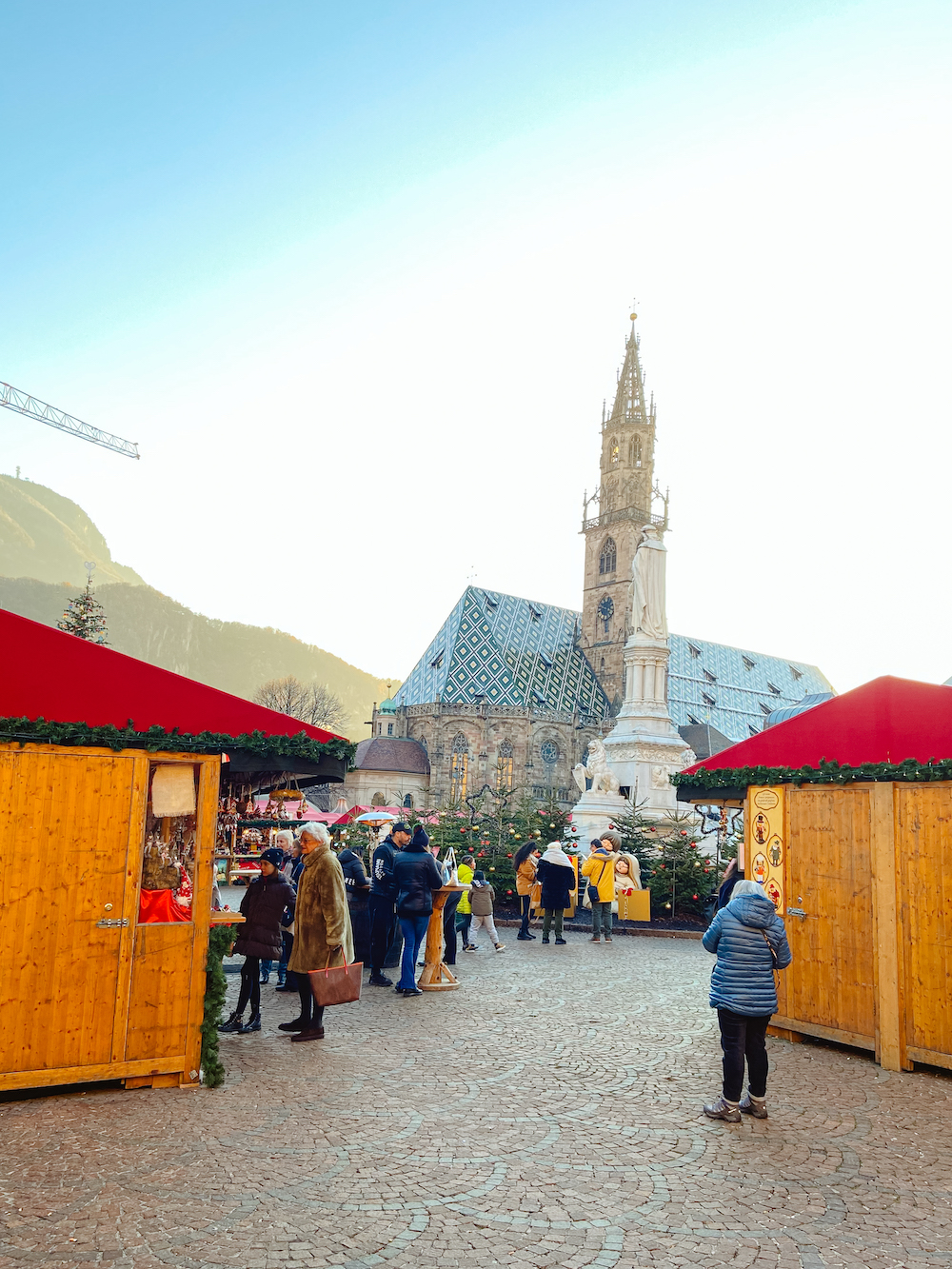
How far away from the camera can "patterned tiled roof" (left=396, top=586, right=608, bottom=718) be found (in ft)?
182

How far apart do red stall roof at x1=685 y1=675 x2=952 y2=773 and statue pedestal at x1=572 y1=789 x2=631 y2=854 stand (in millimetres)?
12426

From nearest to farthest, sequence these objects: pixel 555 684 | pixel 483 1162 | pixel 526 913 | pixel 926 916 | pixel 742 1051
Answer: pixel 483 1162, pixel 742 1051, pixel 926 916, pixel 526 913, pixel 555 684

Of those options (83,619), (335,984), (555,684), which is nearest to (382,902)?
(335,984)

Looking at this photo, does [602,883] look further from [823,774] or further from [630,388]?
[630,388]

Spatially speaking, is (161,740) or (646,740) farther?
(646,740)

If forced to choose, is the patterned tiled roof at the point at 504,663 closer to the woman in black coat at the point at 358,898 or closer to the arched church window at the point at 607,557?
the arched church window at the point at 607,557

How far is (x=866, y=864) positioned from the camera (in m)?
7.54

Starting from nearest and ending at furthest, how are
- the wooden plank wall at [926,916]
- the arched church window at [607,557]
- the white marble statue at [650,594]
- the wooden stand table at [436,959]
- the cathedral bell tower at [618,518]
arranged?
the wooden plank wall at [926,916], the wooden stand table at [436,959], the white marble statue at [650,594], the cathedral bell tower at [618,518], the arched church window at [607,557]

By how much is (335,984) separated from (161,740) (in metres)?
2.42

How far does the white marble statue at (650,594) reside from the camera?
2448 centimetres

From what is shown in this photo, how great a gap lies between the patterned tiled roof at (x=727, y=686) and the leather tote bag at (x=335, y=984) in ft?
177

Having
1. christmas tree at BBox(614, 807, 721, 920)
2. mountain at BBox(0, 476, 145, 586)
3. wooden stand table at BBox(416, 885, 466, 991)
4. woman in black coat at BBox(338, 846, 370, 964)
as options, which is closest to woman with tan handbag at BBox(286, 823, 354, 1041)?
wooden stand table at BBox(416, 885, 466, 991)

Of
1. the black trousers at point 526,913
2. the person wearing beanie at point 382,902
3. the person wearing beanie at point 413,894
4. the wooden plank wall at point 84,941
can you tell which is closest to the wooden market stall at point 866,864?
the person wearing beanie at point 413,894

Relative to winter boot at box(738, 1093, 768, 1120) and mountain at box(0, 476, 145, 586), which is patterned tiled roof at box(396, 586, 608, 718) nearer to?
winter boot at box(738, 1093, 768, 1120)
